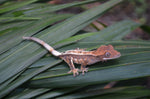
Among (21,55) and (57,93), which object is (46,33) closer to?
(21,55)

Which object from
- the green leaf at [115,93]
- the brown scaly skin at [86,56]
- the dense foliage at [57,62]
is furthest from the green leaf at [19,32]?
the green leaf at [115,93]

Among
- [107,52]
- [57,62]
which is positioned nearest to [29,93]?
[57,62]

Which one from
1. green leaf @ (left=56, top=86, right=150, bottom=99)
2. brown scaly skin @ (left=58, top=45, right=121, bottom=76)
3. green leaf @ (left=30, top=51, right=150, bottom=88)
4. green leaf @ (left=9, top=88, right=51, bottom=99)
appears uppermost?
brown scaly skin @ (left=58, top=45, right=121, bottom=76)

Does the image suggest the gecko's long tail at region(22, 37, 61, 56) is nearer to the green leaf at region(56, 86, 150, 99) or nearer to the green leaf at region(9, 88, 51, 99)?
the green leaf at region(9, 88, 51, 99)

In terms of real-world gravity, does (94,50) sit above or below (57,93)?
above

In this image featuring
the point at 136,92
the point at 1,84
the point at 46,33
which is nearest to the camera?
the point at 1,84

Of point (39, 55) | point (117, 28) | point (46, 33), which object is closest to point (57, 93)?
point (39, 55)

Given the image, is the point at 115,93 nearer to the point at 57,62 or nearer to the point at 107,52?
the point at 107,52

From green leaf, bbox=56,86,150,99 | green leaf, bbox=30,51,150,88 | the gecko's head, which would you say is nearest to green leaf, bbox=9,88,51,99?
green leaf, bbox=30,51,150,88

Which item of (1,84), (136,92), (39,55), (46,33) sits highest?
(46,33)
